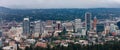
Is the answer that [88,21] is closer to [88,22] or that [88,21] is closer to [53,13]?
[88,22]

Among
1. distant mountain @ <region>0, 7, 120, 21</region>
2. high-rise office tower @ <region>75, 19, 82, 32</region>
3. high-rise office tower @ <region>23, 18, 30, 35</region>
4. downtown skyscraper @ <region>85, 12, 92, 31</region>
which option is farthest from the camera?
downtown skyscraper @ <region>85, 12, 92, 31</region>

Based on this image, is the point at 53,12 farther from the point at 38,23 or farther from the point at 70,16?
the point at 38,23

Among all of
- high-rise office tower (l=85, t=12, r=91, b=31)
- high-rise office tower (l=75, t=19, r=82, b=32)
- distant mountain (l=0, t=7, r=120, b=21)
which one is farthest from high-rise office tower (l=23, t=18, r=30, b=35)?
high-rise office tower (l=85, t=12, r=91, b=31)

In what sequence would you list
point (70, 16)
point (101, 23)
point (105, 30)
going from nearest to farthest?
1. point (105, 30)
2. point (101, 23)
3. point (70, 16)

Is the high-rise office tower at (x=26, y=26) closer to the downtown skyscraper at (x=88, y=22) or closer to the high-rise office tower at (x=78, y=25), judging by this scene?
the high-rise office tower at (x=78, y=25)

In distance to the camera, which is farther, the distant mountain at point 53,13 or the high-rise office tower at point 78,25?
the high-rise office tower at point 78,25

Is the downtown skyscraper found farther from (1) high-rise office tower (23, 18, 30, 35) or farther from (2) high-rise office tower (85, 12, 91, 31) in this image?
(1) high-rise office tower (23, 18, 30, 35)

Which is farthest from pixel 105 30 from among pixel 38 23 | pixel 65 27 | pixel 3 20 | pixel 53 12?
pixel 53 12

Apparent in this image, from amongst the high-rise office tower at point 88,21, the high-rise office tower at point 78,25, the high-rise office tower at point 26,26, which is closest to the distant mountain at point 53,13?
the high-rise office tower at point 26,26
